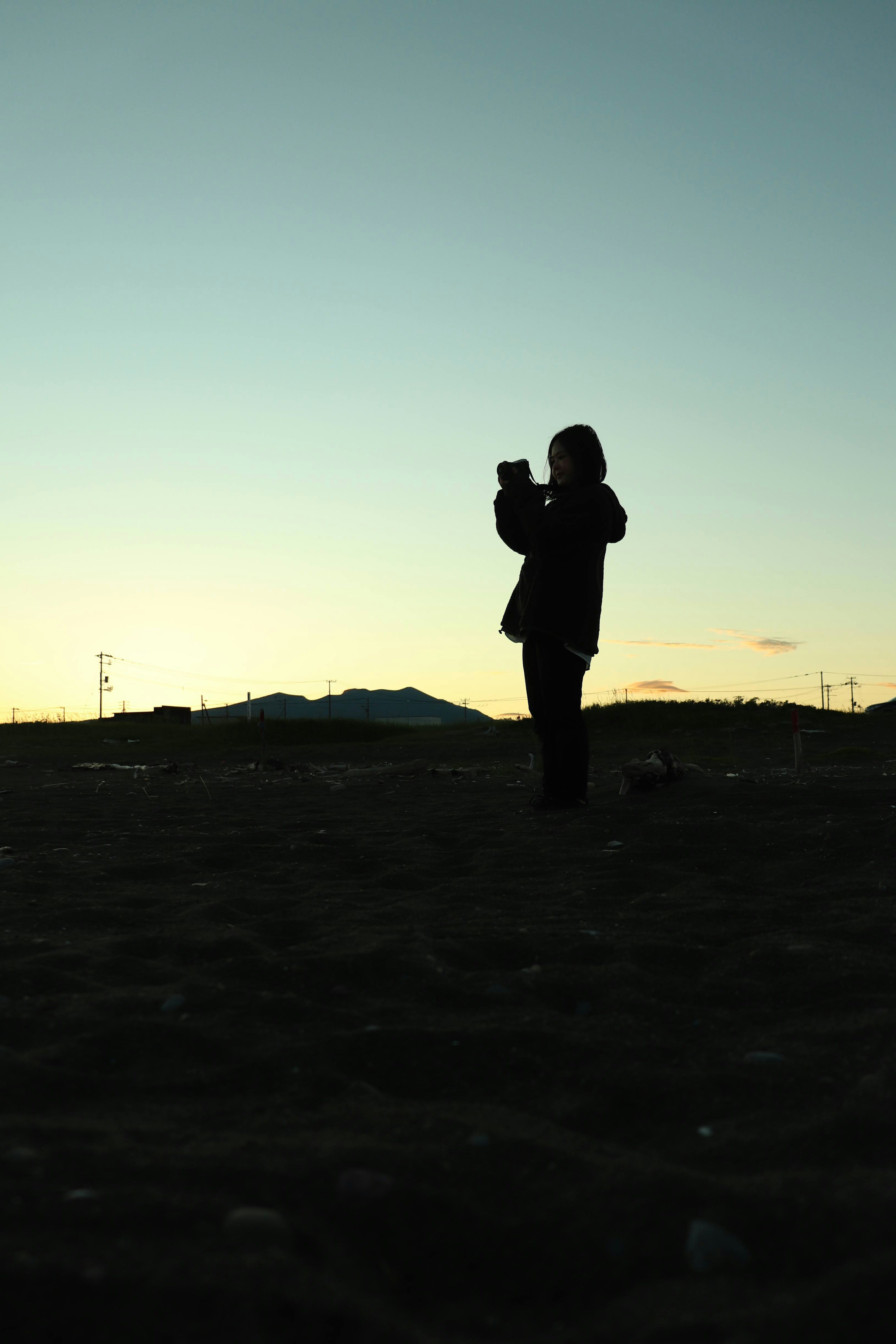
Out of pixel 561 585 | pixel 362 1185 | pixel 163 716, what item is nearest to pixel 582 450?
pixel 561 585

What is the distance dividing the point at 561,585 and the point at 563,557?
0.60 ft

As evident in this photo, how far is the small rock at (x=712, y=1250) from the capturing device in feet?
3.68

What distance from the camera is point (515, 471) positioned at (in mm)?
5594

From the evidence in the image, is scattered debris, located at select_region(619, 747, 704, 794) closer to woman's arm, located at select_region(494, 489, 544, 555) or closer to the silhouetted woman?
the silhouetted woman

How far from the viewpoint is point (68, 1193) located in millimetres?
1262

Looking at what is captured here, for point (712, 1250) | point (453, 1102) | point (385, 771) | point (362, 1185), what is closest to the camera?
point (712, 1250)

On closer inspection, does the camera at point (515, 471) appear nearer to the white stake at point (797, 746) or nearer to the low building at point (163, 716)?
the white stake at point (797, 746)

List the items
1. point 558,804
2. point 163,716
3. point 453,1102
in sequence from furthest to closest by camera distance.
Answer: point 163,716 → point 558,804 → point 453,1102

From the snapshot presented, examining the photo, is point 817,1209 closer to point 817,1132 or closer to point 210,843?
point 817,1132

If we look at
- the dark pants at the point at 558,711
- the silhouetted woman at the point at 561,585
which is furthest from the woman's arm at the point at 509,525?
the dark pants at the point at 558,711

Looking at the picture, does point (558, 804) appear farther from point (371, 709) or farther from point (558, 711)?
point (371, 709)

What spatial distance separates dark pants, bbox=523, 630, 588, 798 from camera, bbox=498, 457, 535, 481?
0.97 metres

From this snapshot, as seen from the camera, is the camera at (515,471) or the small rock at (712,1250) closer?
the small rock at (712,1250)

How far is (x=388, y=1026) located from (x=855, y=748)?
12841mm
